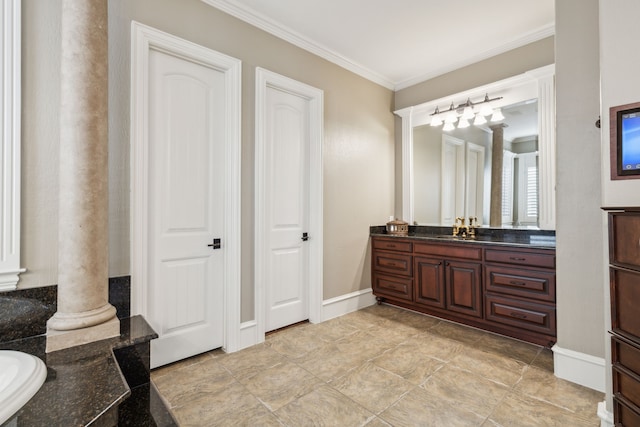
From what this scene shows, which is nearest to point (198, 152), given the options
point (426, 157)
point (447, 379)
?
point (447, 379)

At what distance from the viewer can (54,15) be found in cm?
178

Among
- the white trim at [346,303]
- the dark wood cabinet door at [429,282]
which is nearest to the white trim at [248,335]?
the white trim at [346,303]

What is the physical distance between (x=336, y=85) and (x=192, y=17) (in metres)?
1.59

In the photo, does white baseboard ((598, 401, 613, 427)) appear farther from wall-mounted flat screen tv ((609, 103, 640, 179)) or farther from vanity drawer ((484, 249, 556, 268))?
wall-mounted flat screen tv ((609, 103, 640, 179))

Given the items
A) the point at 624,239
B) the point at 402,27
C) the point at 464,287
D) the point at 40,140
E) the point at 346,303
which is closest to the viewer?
the point at 624,239

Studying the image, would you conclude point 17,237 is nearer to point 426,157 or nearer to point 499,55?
point 426,157

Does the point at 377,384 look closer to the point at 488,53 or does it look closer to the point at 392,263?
the point at 392,263

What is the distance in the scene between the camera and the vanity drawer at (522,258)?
2434mm

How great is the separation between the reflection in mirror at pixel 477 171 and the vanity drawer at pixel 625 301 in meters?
1.79

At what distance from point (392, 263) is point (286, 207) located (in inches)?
57.2

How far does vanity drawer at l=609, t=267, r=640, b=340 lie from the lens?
1.26 metres

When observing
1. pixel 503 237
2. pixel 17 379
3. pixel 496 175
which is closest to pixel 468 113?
pixel 496 175

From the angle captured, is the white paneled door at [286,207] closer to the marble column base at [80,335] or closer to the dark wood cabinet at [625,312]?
the marble column base at [80,335]

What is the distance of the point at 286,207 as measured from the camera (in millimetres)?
3025
